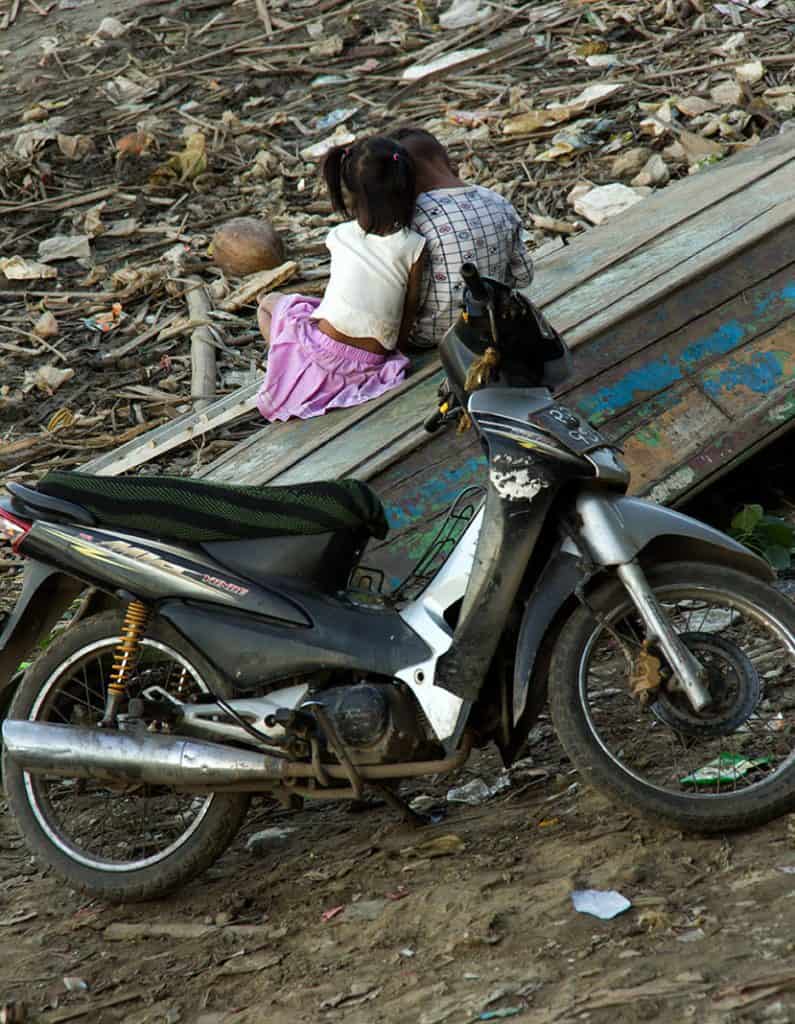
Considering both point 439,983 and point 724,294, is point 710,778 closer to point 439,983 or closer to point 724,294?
point 439,983

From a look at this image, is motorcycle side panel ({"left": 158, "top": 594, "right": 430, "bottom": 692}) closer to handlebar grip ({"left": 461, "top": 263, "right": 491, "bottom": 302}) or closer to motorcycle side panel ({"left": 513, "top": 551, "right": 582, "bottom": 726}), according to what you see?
motorcycle side panel ({"left": 513, "top": 551, "right": 582, "bottom": 726})

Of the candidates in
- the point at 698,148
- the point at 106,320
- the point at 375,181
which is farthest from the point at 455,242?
the point at 698,148

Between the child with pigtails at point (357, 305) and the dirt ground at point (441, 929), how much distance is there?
1778 millimetres

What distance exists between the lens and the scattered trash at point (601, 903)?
9.86 ft

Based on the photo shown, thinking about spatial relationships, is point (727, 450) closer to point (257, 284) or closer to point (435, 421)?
point (435, 421)

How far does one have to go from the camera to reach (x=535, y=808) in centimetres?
360

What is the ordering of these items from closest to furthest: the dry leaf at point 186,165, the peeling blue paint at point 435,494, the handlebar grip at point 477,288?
the handlebar grip at point 477,288 < the peeling blue paint at point 435,494 < the dry leaf at point 186,165

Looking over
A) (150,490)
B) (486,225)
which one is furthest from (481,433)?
(486,225)

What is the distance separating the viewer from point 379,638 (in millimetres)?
3365

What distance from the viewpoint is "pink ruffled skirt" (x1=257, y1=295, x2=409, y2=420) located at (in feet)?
16.3

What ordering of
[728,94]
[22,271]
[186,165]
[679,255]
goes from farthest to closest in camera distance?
[186,165]
[728,94]
[22,271]
[679,255]

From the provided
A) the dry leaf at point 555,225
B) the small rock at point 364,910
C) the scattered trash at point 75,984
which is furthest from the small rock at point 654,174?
the scattered trash at point 75,984

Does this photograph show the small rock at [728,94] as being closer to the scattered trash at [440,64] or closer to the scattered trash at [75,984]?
the scattered trash at [440,64]

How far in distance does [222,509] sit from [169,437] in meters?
2.41
